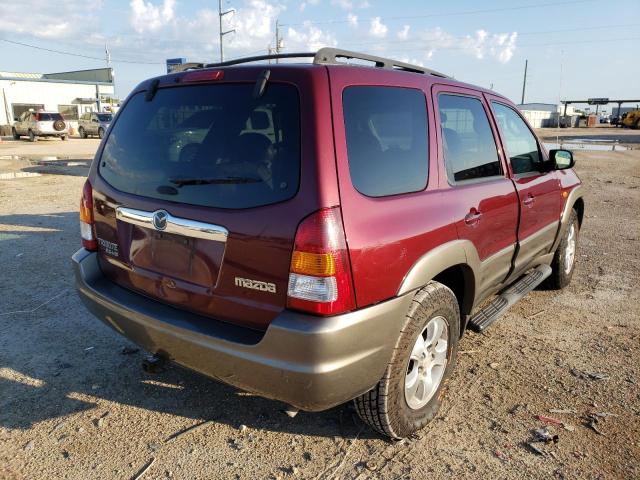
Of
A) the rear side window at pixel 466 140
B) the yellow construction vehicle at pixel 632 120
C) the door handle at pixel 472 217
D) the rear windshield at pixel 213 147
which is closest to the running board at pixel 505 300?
the door handle at pixel 472 217

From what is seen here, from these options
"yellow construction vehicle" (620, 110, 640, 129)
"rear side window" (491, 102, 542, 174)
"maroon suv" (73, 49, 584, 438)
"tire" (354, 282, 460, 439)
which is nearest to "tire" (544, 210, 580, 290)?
"rear side window" (491, 102, 542, 174)

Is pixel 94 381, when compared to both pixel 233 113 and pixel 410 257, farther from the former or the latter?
pixel 410 257

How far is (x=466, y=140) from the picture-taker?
3.15 m

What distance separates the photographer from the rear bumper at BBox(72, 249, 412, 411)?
2002 millimetres

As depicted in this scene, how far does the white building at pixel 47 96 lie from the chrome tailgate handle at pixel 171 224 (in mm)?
41160

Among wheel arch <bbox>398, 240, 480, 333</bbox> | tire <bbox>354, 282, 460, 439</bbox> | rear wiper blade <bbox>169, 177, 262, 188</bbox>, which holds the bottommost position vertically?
tire <bbox>354, 282, 460, 439</bbox>

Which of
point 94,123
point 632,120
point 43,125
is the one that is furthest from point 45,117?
point 632,120

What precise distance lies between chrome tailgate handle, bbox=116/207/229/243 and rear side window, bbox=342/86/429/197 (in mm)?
664

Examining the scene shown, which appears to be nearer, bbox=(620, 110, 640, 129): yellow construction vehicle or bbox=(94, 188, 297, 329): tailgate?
bbox=(94, 188, 297, 329): tailgate

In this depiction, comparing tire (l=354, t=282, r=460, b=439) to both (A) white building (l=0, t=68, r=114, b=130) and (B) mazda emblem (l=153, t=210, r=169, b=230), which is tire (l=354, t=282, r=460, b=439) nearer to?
(B) mazda emblem (l=153, t=210, r=169, b=230)

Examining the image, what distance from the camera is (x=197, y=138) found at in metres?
2.41

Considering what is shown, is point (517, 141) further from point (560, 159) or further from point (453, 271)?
point (453, 271)

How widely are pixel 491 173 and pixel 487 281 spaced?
2.46 feet

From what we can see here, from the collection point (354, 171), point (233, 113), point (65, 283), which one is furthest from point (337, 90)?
point (65, 283)
